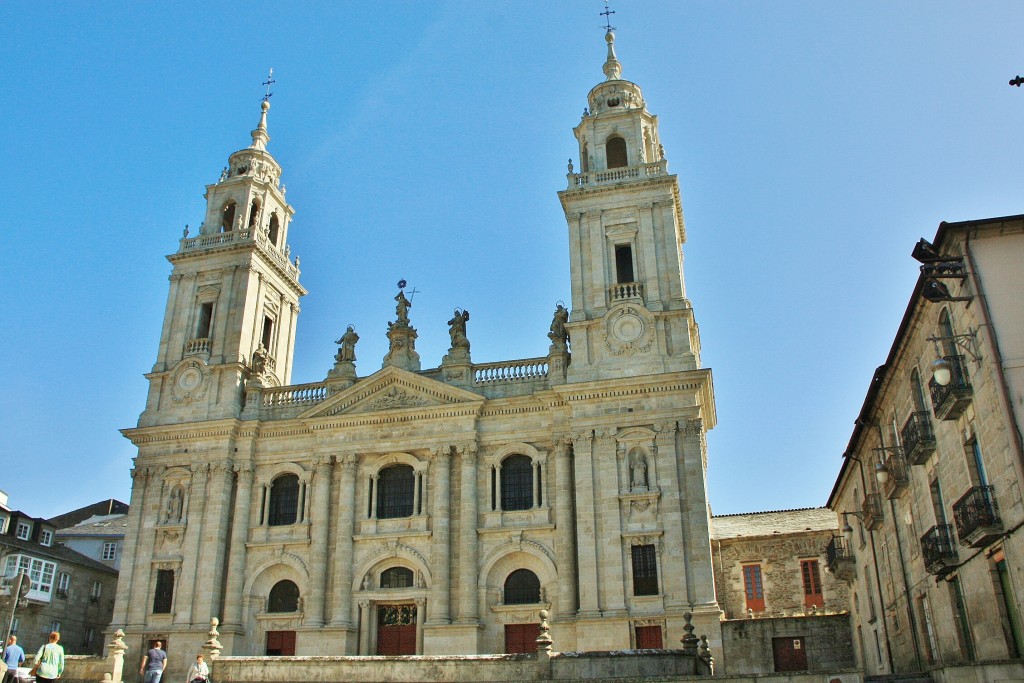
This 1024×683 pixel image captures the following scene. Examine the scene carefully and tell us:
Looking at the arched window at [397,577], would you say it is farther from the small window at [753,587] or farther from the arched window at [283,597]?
the small window at [753,587]

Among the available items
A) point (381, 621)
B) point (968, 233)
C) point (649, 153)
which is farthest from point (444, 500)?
point (968, 233)

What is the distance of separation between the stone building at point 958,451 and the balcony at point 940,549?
0.03 meters

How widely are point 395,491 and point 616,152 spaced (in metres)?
18.1

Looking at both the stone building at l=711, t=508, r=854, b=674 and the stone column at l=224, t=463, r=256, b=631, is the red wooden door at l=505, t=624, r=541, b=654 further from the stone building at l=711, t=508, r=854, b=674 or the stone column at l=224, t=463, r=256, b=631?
the stone building at l=711, t=508, r=854, b=674

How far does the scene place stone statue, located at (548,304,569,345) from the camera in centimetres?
3688

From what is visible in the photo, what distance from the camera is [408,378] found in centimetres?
3734

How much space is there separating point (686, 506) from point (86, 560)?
32.2m

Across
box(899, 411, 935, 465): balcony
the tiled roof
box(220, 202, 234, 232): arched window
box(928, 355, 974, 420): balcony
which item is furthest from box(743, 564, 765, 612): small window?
box(220, 202, 234, 232): arched window

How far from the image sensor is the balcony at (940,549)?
68.8 feet

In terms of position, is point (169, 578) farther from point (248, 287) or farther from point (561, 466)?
point (561, 466)

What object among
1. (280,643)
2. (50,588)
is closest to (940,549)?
(280,643)

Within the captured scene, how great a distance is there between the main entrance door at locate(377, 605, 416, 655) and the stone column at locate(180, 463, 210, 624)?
287 inches

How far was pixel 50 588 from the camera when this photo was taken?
4266cm

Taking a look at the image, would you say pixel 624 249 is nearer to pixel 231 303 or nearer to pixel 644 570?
pixel 644 570
